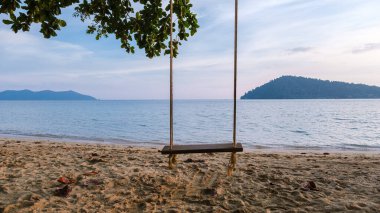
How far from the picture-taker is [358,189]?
577cm

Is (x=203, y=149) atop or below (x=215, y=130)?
atop

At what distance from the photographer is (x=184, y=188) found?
573 centimetres

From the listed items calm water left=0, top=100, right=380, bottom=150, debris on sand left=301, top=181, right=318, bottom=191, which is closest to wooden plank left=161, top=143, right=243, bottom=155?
debris on sand left=301, top=181, right=318, bottom=191

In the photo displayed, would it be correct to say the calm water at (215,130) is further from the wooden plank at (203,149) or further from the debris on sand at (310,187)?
the wooden plank at (203,149)

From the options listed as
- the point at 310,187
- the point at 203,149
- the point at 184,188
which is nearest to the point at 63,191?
the point at 184,188

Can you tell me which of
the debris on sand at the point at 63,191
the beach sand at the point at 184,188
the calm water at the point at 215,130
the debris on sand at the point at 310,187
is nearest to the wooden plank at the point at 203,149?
the beach sand at the point at 184,188

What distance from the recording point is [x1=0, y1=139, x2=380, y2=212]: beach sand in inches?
188

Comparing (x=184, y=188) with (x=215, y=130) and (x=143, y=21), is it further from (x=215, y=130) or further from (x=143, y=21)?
(x=215, y=130)

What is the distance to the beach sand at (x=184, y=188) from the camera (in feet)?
15.7

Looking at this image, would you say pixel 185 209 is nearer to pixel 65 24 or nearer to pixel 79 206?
pixel 79 206

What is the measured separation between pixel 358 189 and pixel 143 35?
4909 mm

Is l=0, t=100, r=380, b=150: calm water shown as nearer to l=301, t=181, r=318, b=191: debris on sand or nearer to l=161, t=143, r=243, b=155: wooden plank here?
l=301, t=181, r=318, b=191: debris on sand

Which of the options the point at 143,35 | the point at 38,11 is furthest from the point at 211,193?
the point at 38,11

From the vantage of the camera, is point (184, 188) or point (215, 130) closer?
point (184, 188)
